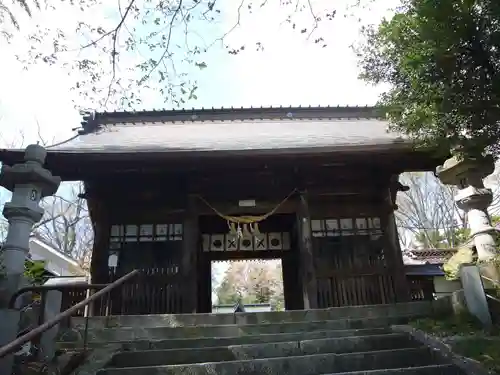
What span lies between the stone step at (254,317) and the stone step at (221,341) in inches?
23.5

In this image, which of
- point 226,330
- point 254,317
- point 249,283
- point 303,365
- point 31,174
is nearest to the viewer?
point 303,365

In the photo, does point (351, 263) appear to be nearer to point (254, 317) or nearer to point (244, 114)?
point (254, 317)

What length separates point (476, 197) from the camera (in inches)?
Result: 254

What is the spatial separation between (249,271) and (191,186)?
2926cm

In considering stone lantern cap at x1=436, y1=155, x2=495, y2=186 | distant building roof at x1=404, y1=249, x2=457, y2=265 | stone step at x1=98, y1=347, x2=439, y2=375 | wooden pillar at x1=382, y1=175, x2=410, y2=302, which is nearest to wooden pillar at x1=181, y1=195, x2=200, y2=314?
stone step at x1=98, y1=347, x2=439, y2=375

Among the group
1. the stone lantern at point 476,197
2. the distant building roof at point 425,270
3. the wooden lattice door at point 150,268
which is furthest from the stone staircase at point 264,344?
the distant building roof at point 425,270

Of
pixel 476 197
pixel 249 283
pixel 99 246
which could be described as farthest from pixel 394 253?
pixel 249 283

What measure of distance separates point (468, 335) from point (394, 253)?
12.0 feet

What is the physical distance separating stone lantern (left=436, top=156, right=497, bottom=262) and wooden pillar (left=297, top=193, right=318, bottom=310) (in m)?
2.83

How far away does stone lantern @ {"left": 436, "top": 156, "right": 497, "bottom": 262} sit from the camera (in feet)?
20.6

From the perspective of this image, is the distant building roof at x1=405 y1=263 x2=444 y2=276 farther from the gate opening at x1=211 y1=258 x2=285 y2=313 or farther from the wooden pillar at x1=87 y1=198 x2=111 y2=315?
the gate opening at x1=211 y1=258 x2=285 y2=313

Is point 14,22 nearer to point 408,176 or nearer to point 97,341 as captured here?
point 97,341

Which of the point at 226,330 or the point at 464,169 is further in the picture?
the point at 464,169

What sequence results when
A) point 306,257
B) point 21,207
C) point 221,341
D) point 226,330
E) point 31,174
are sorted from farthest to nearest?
1. point 306,257
2. point 31,174
3. point 21,207
4. point 226,330
5. point 221,341
